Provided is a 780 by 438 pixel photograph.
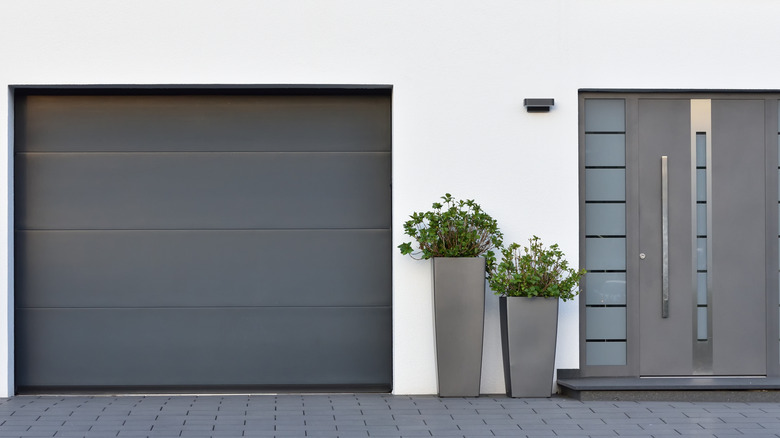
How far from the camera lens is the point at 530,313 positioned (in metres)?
7.54

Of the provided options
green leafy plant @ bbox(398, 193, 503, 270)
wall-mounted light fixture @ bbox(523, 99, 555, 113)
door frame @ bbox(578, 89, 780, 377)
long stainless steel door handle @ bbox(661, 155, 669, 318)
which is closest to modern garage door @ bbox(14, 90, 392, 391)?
green leafy plant @ bbox(398, 193, 503, 270)

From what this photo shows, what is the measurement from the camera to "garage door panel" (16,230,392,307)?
26.1 ft

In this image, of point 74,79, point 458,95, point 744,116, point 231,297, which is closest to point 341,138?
point 458,95

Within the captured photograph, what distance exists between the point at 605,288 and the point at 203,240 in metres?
3.37

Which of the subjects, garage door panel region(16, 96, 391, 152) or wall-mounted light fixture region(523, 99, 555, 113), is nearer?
wall-mounted light fixture region(523, 99, 555, 113)

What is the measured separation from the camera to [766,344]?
8.09m

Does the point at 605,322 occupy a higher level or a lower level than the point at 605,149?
lower

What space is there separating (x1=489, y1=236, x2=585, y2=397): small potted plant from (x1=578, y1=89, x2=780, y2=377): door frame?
1.70ft

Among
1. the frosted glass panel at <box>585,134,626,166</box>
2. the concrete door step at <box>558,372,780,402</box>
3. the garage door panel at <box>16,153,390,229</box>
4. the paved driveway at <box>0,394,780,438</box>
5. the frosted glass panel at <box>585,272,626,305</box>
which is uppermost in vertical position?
the frosted glass panel at <box>585,134,626,166</box>

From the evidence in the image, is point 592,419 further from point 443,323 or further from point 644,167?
point 644,167

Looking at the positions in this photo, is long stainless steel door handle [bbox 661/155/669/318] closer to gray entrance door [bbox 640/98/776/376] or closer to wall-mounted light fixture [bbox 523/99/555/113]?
gray entrance door [bbox 640/98/776/376]

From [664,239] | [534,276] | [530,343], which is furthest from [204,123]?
[664,239]

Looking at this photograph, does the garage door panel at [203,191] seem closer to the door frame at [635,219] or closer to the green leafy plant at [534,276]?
the green leafy plant at [534,276]

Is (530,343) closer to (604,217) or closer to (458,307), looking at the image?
(458,307)
